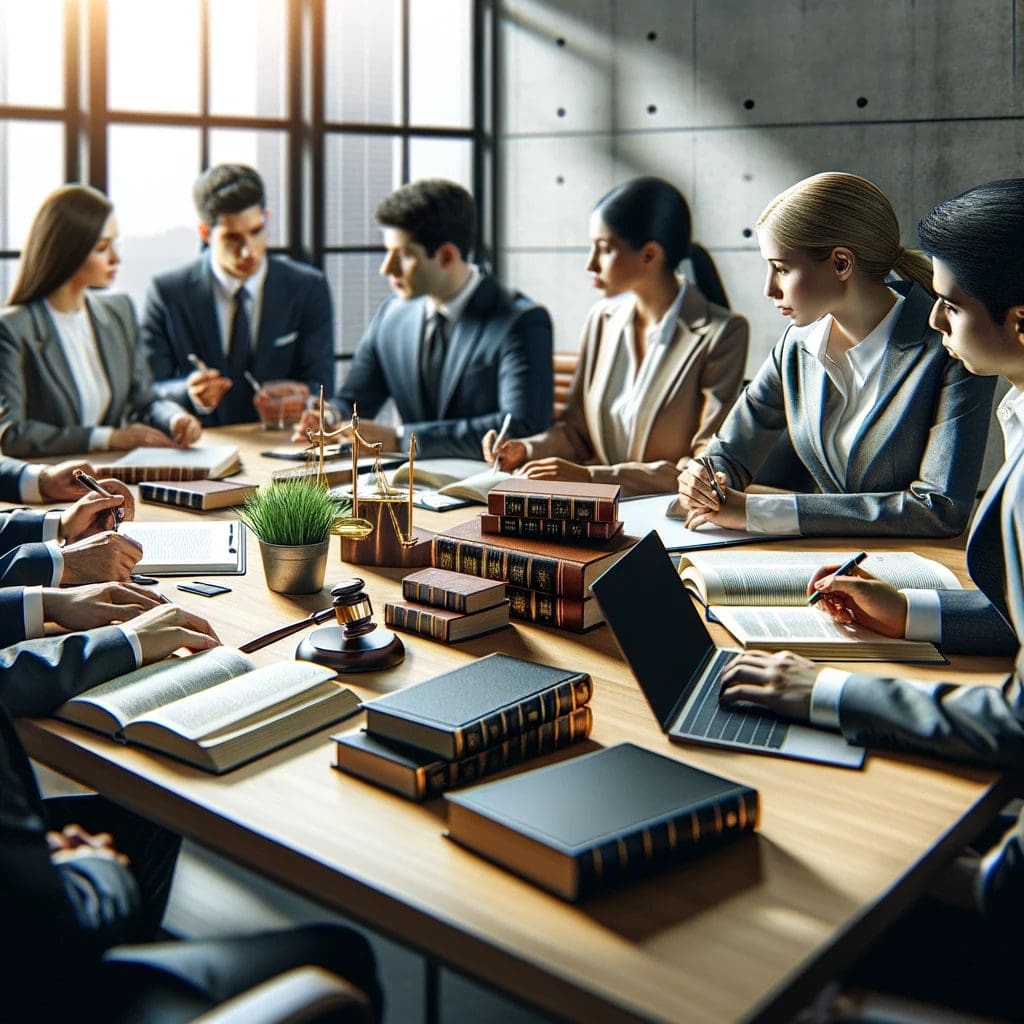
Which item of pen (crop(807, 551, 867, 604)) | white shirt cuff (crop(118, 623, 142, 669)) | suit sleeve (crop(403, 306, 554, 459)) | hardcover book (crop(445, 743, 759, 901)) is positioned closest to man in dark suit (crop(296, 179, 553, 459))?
suit sleeve (crop(403, 306, 554, 459))

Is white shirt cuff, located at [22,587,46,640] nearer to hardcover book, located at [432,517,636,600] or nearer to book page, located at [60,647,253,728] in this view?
book page, located at [60,647,253,728]

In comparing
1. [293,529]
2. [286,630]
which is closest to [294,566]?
[293,529]

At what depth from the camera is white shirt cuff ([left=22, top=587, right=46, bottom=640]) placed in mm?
2121

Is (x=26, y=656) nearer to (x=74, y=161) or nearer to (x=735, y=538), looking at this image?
(x=735, y=538)

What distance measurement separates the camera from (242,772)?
1.63 m

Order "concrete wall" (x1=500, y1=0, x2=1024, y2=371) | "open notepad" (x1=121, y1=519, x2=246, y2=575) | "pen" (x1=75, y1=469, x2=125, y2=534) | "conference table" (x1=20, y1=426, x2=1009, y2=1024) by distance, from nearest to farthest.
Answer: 1. "conference table" (x1=20, y1=426, x2=1009, y2=1024)
2. "open notepad" (x1=121, y1=519, x2=246, y2=575)
3. "pen" (x1=75, y1=469, x2=125, y2=534)
4. "concrete wall" (x1=500, y1=0, x2=1024, y2=371)

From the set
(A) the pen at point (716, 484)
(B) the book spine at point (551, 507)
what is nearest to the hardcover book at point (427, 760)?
(B) the book spine at point (551, 507)

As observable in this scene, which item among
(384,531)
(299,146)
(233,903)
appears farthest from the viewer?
(299,146)

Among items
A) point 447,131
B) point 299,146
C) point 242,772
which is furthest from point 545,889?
point 447,131

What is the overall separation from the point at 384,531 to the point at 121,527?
689mm

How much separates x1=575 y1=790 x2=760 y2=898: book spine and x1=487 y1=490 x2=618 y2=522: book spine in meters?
0.89

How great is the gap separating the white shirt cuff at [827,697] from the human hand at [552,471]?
4.63ft

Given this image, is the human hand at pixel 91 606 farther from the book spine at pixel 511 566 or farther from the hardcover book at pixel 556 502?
the hardcover book at pixel 556 502

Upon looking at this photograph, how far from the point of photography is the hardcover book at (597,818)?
4.33 feet
